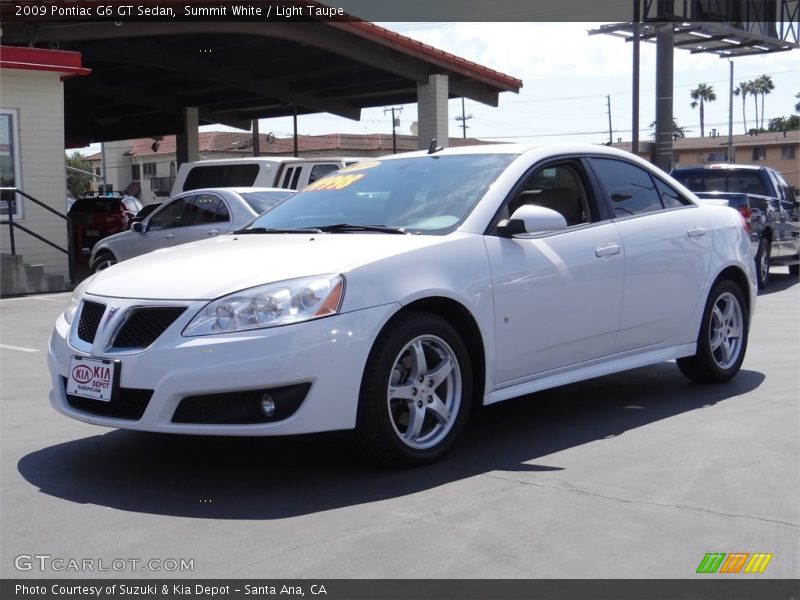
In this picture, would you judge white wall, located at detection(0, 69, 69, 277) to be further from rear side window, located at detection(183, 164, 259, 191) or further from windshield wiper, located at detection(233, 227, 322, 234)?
windshield wiper, located at detection(233, 227, 322, 234)

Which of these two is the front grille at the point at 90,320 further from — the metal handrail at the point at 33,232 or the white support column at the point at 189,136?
the white support column at the point at 189,136

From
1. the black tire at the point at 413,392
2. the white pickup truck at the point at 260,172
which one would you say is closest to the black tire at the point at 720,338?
the black tire at the point at 413,392

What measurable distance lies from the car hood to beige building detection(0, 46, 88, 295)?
10709mm

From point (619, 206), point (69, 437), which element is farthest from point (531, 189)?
point (69, 437)

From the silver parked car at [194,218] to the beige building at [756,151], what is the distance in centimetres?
6298

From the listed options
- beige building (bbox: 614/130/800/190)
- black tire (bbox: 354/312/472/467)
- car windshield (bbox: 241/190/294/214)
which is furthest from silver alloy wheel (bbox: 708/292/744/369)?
beige building (bbox: 614/130/800/190)

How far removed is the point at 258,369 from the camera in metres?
4.43

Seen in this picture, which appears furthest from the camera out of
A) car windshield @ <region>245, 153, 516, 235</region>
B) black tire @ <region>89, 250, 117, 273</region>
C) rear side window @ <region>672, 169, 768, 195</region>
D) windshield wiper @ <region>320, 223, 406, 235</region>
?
rear side window @ <region>672, 169, 768, 195</region>

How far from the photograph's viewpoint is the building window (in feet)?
51.9

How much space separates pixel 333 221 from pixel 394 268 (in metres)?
0.98

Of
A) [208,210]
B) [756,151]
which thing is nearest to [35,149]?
[208,210]

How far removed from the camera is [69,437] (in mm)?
5766

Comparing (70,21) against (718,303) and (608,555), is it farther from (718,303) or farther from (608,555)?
(608,555)

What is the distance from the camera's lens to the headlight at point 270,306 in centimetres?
452
